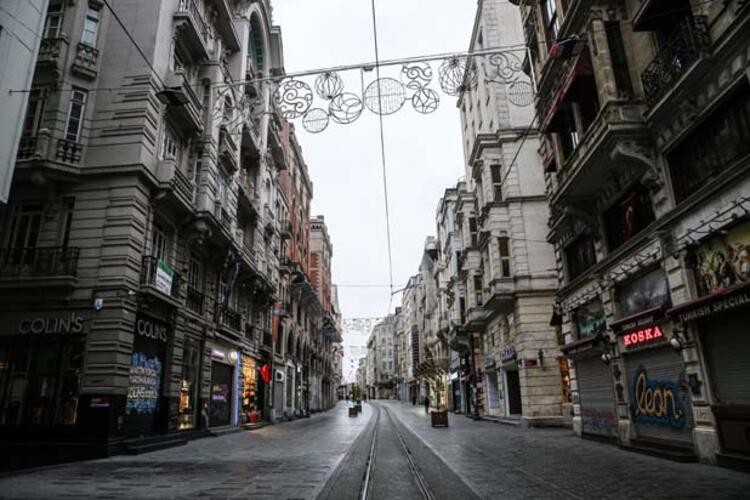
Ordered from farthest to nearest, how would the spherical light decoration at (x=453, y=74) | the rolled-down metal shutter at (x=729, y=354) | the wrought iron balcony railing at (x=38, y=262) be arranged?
the wrought iron balcony railing at (x=38, y=262)
the spherical light decoration at (x=453, y=74)
the rolled-down metal shutter at (x=729, y=354)

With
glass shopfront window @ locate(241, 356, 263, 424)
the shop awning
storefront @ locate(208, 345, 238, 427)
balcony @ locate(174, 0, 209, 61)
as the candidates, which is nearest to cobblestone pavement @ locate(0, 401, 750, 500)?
storefront @ locate(208, 345, 238, 427)

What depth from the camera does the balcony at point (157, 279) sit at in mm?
16000

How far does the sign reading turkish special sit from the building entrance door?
20.4 m

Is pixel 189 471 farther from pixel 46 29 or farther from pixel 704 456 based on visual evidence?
pixel 46 29

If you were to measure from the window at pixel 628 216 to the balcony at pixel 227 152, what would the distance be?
57.6 ft

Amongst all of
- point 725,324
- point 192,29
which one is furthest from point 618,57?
point 192,29

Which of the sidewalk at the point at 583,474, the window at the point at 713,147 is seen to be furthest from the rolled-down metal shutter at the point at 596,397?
the window at the point at 713,147

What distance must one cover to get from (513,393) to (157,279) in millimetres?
21566

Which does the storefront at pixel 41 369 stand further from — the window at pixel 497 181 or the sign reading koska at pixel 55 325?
the window at pixel 497 181

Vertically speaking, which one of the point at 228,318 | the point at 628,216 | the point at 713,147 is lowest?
the point at 228,318

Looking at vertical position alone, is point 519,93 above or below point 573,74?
below

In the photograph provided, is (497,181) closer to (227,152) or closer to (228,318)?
(227,152)

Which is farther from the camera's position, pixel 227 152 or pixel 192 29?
pixel 227 152

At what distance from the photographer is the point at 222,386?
971 inches
